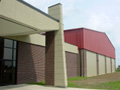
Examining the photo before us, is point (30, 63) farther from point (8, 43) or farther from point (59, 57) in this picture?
point (59, 57)

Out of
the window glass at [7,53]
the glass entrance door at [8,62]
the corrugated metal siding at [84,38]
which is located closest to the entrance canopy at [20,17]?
the glass entrance door at [8,62]

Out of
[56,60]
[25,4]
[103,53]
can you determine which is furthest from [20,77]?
[103,53]

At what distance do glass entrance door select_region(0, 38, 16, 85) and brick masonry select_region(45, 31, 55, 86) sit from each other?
3281 millimetres

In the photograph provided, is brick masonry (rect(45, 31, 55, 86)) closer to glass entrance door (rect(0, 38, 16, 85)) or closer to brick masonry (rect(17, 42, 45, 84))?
brick masonry (rect(17, 42, 45, 84))

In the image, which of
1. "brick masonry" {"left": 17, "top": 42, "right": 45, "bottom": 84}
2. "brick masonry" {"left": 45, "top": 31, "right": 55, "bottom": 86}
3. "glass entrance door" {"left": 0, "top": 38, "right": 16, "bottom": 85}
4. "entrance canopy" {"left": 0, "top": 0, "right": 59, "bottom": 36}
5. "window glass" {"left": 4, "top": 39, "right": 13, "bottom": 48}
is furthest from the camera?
"brick masonry" {"left": 17, "top": 42, "right": 45, "bottom": 84}

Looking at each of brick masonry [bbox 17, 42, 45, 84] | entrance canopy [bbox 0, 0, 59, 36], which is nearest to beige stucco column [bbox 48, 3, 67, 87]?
entrance canopy [bbox 0, 0, 59, 36]

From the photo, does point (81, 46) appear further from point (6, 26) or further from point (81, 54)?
point (6, 26)

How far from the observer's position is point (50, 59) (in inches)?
603

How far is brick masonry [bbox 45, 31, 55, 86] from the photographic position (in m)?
15.0

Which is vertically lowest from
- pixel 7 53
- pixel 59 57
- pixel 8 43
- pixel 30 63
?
pixel 30 63

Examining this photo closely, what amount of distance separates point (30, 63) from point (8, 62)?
290 centimetres

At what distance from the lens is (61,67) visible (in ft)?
47.8

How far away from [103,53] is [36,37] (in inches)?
953

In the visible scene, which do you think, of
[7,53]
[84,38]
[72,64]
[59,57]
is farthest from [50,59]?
[84,38]
